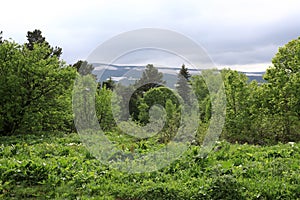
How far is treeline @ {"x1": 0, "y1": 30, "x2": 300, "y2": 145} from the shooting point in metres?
15.3

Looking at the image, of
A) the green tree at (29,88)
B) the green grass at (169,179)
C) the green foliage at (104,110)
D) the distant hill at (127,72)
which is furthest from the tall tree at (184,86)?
the green foliage at (104,110)

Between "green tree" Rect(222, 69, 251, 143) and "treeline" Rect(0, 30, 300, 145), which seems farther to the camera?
"green tree" Rect(222, 69, 251, 143)

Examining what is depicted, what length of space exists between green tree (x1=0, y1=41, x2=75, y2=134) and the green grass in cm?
682

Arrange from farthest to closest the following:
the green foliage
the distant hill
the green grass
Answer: the green foliage, the distant hill, the green grass

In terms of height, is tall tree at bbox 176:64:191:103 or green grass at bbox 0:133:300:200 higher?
tall tree at bbox 176:64:191:103

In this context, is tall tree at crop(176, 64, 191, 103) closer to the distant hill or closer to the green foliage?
the distant hill

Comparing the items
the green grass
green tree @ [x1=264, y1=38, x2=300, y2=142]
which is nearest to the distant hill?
the green grass

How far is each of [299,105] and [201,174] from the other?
1081 centimetres

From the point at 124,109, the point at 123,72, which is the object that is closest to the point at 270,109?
the point at 124,109

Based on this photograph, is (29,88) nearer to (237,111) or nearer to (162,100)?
(162,100)

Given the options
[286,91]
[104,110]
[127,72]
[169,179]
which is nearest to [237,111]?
[286,91]

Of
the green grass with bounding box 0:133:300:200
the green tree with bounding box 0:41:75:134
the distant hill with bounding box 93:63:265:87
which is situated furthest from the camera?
the green tree with bounding box 0:41:75:134

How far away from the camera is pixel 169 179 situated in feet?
24.4

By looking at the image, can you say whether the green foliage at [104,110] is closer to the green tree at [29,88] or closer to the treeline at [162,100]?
the treeline at [162,100]
